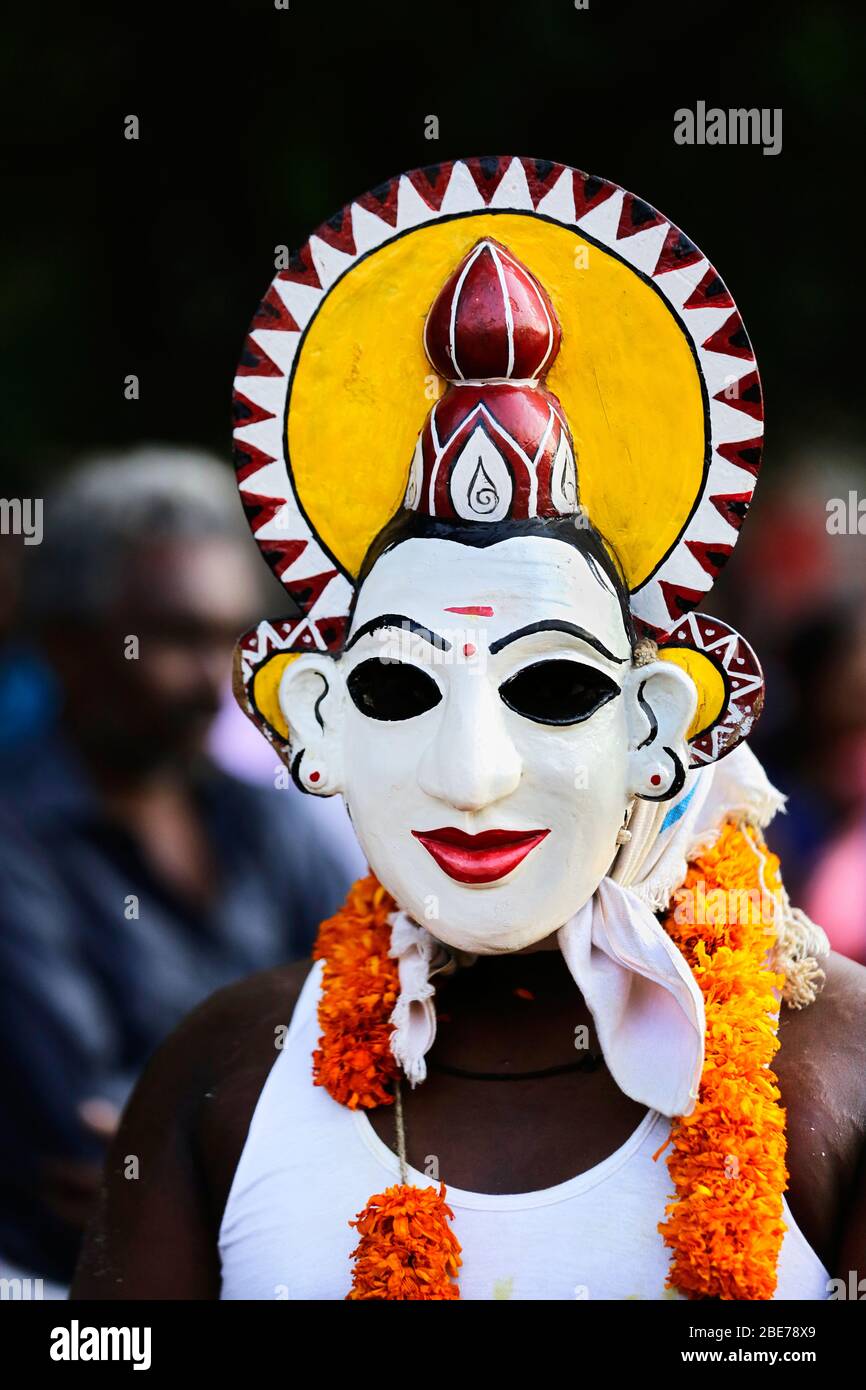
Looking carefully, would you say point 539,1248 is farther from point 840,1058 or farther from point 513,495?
point 513,495

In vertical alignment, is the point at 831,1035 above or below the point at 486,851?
below

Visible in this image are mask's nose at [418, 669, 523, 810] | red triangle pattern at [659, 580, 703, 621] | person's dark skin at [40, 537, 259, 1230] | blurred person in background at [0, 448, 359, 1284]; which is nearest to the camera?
mask's nose at [418, 669, 523, 810]

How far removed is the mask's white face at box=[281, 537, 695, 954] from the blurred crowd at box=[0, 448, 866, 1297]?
169cm

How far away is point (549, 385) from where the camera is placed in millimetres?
2801

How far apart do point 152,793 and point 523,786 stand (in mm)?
2416

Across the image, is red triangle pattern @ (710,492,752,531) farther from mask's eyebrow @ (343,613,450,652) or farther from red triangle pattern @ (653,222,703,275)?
mask's eyebrow @ (343,613,450,652)

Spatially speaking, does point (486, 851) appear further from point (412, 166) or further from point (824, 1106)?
point (412, 166)

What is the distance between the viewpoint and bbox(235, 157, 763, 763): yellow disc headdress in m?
2.72

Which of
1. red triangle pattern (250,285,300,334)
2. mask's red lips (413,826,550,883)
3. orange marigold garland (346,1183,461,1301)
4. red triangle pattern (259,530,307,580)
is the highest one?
red triangle pattern (250,285,300,334)

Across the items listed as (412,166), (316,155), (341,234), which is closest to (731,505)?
(341,234)

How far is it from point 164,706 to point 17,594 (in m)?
0.61

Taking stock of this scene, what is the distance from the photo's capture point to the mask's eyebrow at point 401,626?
265cm

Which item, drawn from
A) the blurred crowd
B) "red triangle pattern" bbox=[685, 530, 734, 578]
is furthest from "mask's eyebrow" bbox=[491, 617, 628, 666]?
the blurred crowd

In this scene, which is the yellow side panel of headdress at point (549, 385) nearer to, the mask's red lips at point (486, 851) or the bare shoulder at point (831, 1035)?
the mask's red lips at point (486, 851)
